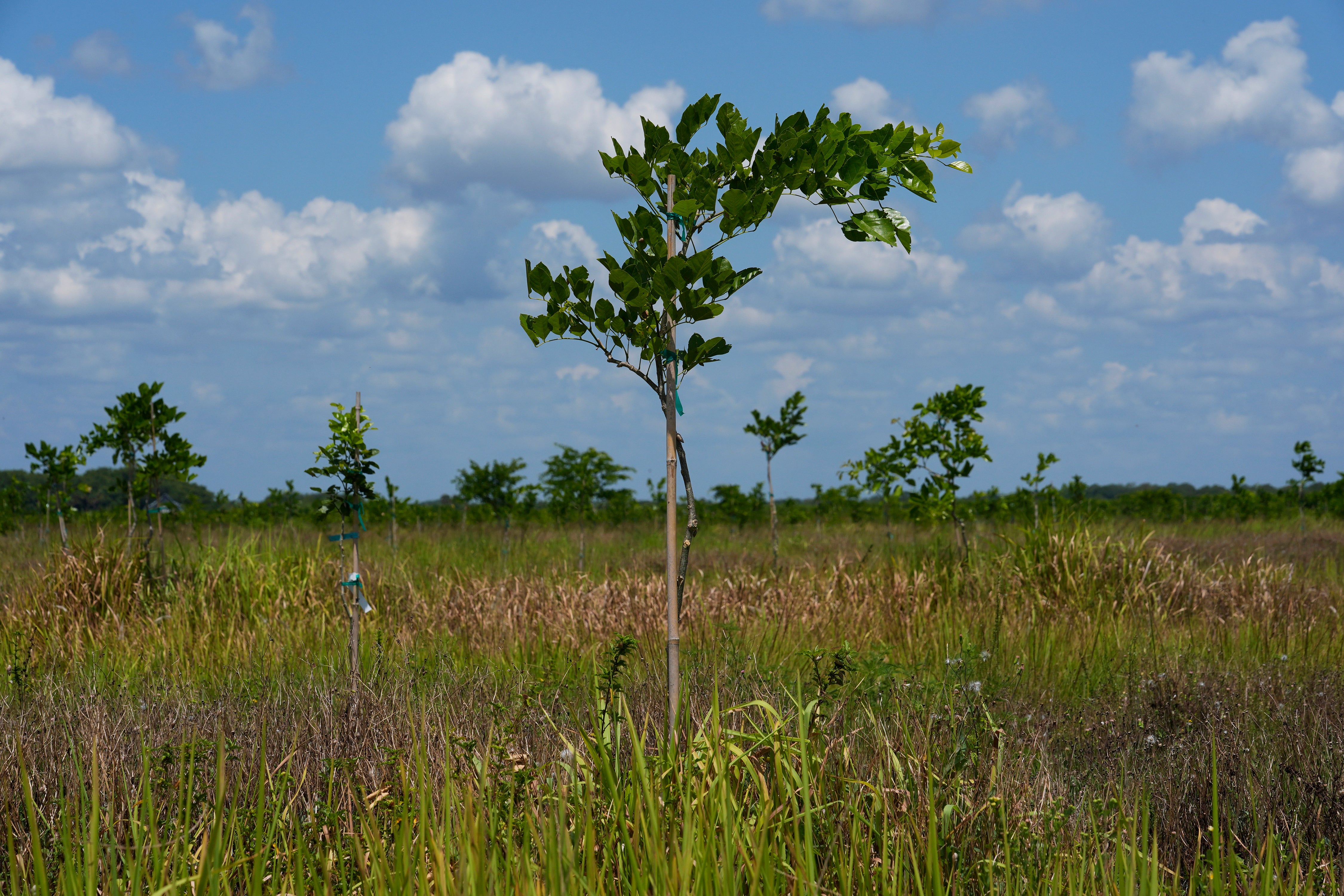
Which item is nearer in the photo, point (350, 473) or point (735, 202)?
point (735, 202)

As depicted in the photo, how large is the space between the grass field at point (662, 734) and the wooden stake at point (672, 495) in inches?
8.0

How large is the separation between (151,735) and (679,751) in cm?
255

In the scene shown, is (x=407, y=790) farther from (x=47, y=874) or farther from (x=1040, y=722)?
(x=1040, y=722)

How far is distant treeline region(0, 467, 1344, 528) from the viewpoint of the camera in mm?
17203

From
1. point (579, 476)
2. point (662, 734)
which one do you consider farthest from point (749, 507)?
point (662, 734)

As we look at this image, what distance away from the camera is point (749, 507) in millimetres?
21484

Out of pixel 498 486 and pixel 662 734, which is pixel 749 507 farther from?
pixel 662 734

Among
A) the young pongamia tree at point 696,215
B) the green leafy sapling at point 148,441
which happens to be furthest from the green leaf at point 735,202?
the green leafy sapling at point 148,441

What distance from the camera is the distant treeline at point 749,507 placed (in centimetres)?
1720

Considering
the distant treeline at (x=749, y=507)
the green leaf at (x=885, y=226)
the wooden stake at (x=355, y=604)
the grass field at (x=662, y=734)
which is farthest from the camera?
the distant treeline at (x=749, y=507)

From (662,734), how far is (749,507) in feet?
59.5

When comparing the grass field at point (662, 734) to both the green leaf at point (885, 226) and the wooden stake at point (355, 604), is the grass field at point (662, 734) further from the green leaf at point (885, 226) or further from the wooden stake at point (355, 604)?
the green leaf at point (885, 226)

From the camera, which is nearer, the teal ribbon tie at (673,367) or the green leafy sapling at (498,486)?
the teal ribbon tie at (673,367)

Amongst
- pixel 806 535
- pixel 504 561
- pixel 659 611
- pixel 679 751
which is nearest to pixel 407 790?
pixel 679 751
